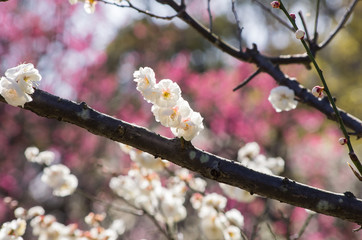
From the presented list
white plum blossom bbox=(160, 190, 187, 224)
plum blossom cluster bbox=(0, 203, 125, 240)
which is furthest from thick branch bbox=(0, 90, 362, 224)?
white plum blossom bbox=(160, 190, 187, 224)

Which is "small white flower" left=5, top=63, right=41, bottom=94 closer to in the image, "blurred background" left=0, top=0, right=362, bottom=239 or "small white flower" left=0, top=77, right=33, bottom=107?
"small white flower" left=0, top=77, right=33, bottom=107

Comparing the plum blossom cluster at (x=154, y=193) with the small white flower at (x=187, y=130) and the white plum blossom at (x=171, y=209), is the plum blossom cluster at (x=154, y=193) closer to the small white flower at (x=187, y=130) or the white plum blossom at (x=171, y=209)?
the white plum blossom at (x=171, y=209)

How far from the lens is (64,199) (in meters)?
6.10

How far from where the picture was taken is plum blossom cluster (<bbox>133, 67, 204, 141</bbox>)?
3.82 feet

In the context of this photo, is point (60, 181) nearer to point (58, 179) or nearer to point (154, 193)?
point (58, 179)

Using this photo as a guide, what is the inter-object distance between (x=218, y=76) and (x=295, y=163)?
111 inches

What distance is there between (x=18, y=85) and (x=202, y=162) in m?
0.60

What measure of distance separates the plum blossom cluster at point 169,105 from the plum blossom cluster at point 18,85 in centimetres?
33

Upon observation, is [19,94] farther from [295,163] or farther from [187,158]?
[295,163]

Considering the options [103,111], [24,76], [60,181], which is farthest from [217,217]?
[103,111]

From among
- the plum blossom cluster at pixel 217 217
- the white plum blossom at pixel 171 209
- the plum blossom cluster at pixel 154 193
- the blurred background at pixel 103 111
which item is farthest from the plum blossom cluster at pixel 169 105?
the blurred background at pixel 103 111

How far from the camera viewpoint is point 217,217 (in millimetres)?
2098

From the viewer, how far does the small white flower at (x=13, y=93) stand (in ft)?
3.51

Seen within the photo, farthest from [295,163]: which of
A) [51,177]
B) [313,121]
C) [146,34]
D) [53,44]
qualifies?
[51,177]
